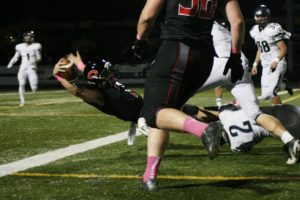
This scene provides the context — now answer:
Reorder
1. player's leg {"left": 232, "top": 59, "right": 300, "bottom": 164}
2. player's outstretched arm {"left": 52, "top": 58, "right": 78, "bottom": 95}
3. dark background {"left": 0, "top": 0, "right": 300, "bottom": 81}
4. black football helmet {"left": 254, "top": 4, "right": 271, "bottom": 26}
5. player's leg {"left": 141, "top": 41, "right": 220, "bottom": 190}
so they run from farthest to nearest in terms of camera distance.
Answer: dark background {"left": 0, "top": 0, "right": 300, "bottom": 81}, black football helmet {"left": 254, "top": 4, "right": 271, "bottom": 26}, player's outstretched arm {"left": 52, "top": 58, "right": 78, "bottom": 95}, player's leg {"left": 232, "top": 59, "right": 300, "bottom": 164}, player's leg {"left": 141, "top": 41, "right": 220, "bottom": 190}

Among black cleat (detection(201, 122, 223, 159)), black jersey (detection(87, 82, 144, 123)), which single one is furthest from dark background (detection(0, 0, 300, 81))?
black cleat (detection(201, 122, 223, 159))

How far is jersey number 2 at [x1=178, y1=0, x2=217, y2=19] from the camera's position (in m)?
3.63

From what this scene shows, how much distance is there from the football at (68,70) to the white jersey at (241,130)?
1.52 m

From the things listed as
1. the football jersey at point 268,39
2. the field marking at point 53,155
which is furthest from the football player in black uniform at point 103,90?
the football jersey at point 268,39

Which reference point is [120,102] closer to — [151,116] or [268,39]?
[151,116]

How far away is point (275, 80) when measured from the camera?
30.1ft

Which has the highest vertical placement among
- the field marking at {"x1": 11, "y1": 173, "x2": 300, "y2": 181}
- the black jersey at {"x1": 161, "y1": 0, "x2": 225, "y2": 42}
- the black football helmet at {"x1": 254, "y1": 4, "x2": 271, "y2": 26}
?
the black jersey at {"x1": 161, "y1": 0, "x2": 225, "y2": 42}

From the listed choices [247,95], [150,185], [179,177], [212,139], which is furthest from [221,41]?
[212,139]

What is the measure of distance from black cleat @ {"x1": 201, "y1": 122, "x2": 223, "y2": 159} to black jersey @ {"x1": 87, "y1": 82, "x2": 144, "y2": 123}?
245cm

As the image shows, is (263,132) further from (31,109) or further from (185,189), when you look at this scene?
(31,109)

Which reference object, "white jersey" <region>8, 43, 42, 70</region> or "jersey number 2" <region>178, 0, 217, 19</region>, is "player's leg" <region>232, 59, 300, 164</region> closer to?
"jersey number 2" <region>178, 0, 217, 19</region>

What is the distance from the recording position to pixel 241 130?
511 cm

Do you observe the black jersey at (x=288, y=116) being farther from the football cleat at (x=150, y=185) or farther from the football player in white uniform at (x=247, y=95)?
the football cleat at (x=150, y=185)

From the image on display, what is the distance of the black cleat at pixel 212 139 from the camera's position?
325 centimetres
